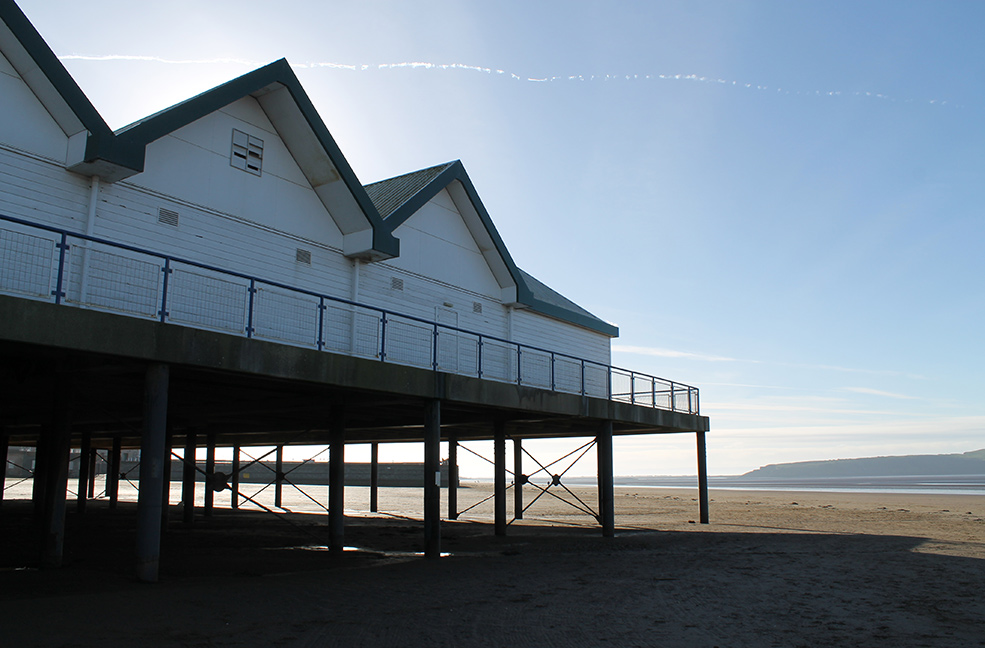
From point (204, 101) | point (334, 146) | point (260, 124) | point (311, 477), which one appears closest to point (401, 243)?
point (334, 146)

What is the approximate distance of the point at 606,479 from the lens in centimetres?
2153

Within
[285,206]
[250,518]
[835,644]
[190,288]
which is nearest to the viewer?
[835,644]

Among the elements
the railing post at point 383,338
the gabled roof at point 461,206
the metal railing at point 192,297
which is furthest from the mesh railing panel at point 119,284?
the gabled roof at point 461,206

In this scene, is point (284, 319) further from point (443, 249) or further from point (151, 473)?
point (443, 249)

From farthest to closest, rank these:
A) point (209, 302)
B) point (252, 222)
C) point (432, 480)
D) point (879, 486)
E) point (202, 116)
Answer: point (879, 486) < point (252, 222) < point (432, 480) < point (202, 116) < point (209, 302)

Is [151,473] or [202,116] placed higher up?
[202,116]

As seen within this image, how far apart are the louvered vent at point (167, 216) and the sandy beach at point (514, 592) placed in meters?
6.41

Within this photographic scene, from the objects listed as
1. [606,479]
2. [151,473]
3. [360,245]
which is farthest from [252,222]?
[606,479]

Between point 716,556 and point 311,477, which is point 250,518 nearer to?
point 716,556

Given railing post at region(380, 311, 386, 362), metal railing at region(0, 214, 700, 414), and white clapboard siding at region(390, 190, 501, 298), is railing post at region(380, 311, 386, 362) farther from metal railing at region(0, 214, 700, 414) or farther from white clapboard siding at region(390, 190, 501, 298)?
white clapboard siding at region(390, 190, 501, 298)

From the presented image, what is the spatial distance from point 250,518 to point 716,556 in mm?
19644

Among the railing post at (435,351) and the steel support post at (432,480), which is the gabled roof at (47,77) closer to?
the railing post at (435,351)

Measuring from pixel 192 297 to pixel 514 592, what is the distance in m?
7.47

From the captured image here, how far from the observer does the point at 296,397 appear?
16703 mm
